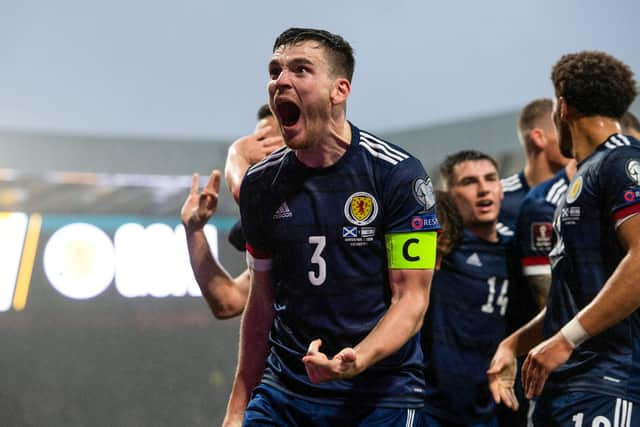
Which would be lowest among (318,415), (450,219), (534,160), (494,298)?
(318,415)

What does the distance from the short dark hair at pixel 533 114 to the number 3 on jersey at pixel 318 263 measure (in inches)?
91.0

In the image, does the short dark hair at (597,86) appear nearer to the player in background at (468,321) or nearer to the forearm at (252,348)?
the player in background at (468,321)

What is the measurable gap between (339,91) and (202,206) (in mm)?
833

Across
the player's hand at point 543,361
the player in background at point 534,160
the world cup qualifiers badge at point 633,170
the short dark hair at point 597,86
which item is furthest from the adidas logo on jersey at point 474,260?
the world cup qualifiers badge at point 633,170

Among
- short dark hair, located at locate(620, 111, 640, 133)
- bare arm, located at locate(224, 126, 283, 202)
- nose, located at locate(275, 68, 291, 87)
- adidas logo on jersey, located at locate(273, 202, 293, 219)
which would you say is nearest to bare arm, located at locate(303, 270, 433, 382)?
adidas logo on jersey, located at locate(273, 202, 293, 219)

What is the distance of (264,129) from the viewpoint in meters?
3.31

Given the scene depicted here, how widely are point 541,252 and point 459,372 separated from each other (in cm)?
61

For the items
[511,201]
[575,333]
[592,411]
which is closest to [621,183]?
[575,333]

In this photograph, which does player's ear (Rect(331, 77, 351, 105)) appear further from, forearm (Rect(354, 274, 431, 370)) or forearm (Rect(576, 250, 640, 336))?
forearm (Rect(576, 250, 640, 336))

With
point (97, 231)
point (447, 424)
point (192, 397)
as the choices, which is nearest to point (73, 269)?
point (97, 231)

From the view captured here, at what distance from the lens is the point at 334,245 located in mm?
2164

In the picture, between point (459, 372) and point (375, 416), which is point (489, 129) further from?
point (375, 416)

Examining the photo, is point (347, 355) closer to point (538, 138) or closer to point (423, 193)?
point (423, 193)

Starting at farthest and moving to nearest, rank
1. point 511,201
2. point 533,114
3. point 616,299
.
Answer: point 533,114 → point 511,201 → point 616,299
